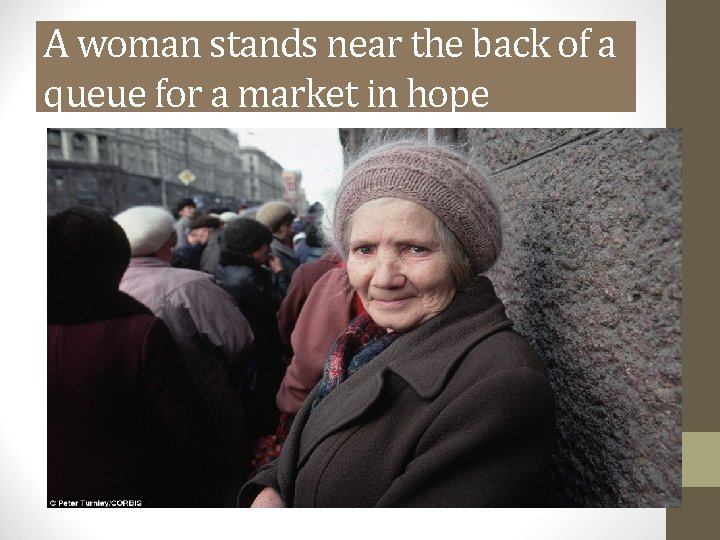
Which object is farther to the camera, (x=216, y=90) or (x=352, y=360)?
(x=216, y=90)

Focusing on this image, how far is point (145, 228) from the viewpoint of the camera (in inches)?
→ 121

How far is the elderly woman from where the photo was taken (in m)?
1.34

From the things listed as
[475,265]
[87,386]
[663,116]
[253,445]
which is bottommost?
[253,445]

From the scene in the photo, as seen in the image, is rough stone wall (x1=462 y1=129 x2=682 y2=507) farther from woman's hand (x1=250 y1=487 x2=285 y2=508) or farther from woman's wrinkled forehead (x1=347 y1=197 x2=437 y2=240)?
woman's hand (x1=250 y1=487 x2=285 y2=508)

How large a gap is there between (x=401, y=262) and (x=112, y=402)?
1.31 meters

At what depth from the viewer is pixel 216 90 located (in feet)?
7.72

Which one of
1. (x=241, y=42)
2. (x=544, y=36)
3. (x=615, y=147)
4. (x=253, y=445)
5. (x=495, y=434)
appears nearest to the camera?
(x=495, y=434)

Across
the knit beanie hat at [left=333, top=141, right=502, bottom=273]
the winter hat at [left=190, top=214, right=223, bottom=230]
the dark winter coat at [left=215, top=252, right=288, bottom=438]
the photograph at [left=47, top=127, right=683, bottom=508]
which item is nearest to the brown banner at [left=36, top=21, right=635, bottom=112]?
the photograph at [left=47, top=127, right=683, bottom=508]

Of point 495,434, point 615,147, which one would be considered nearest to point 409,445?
point 495,434

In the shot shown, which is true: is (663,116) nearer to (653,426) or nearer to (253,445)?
(653,426)

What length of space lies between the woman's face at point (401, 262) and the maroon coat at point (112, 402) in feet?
3.42

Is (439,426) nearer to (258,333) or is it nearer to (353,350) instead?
(353,350)

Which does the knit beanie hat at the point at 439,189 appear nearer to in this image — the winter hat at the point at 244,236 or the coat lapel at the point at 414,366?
the coat lapel at the point at 414,366

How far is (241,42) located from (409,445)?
5.39ft
